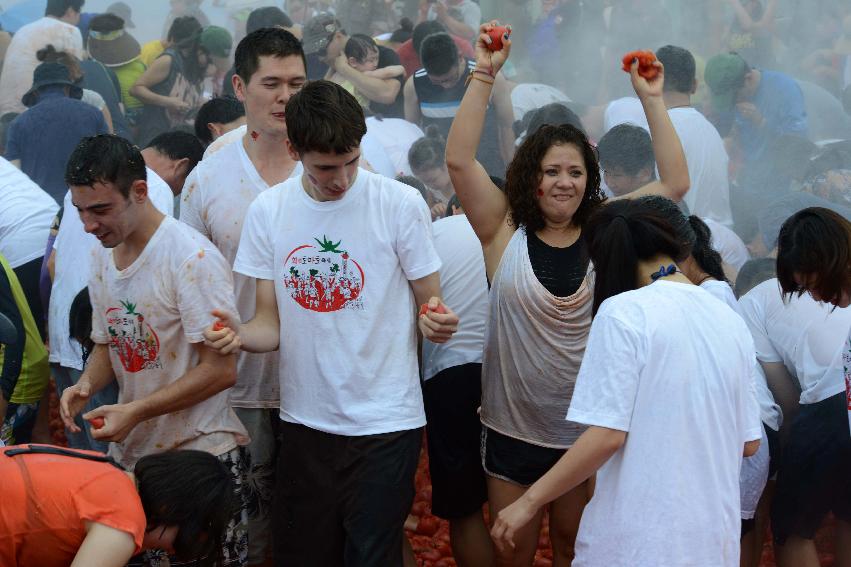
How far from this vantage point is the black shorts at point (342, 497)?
2758mm

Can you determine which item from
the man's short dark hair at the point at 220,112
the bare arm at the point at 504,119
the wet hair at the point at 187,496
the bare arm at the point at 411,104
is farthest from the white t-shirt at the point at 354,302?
the bare arm at the point at 411,104

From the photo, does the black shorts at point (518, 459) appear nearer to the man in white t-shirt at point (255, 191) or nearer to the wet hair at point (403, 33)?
the man in white t-shirt at point (255, 191)

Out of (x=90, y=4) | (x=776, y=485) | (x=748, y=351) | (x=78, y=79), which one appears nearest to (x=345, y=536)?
(x=748, y=351)

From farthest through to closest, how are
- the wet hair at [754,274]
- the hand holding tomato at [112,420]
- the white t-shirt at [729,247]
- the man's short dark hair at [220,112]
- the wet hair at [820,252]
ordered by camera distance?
1. the white t-shirt at [729,247]
2. the man's short dark hair at [220,112]
3. the wet hair at [754,274]
4. the wet hair at [820,252]
5. the hand holding tomato at [112,420]

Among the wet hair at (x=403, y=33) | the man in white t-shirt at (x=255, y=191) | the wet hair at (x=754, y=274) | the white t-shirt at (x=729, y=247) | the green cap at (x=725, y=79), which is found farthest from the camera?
the wet hair at (x=403, y=33)

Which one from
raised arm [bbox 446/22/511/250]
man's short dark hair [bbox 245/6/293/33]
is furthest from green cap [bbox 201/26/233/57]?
raised arm [bbox 446/22/511/250]

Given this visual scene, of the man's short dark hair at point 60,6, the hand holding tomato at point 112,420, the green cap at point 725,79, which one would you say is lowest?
the hand holding tomato at point 112,420

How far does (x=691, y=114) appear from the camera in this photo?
5.52m

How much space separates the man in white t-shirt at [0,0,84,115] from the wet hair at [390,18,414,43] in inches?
88.2

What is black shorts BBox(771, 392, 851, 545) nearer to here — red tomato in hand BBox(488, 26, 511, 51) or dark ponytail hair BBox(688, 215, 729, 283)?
dark ponytail hair BBox(688, 215, 729, 283)

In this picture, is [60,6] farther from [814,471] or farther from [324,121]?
[814,471]

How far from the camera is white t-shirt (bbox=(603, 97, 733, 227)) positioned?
5.49m

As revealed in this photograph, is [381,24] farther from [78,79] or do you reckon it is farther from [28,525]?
[28,525]

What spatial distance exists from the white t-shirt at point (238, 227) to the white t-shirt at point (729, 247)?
2.80 metres
